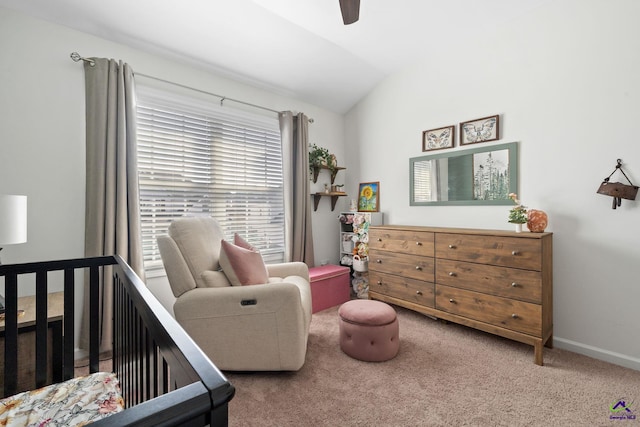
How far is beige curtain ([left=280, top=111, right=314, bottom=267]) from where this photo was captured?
127 inches

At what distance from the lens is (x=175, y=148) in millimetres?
2590

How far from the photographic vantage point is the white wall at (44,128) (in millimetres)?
1897

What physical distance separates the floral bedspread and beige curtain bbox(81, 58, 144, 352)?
1.14m

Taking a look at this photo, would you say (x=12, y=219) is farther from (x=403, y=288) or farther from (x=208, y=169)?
(x=403, y=288)

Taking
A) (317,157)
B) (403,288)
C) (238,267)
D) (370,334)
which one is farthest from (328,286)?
(317,157)

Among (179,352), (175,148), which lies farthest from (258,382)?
(175,148)

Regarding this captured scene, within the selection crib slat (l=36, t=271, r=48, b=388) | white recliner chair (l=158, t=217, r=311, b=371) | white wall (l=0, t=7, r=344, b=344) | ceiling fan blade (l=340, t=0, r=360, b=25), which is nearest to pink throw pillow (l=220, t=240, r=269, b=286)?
white recliner chair (l=158, t=217, r=311, b=371)

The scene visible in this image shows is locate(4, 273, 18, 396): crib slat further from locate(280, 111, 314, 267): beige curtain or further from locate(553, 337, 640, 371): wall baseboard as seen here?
locate(553, 337, 640, 371): wall baseboard

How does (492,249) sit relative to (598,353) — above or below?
above

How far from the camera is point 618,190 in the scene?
1932 millimetres

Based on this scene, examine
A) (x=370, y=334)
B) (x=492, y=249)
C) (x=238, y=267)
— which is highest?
(x=492, y=249)

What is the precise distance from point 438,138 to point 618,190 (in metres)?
1.39

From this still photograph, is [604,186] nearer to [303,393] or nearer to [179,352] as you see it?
[303,393]

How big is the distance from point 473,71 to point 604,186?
1.40 metres
